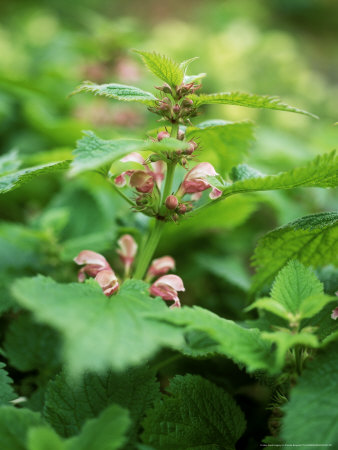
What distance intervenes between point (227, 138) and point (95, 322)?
0.53 meters

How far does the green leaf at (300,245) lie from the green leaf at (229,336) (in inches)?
9.4

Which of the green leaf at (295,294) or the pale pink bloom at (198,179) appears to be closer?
the green leaf at (295,294)

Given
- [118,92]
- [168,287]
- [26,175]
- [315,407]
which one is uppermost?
[118,92]

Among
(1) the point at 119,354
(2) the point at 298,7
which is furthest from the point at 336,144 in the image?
(2) the point at 298,7

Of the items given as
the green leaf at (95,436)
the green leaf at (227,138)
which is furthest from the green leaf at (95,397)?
the green leaf at (227,138)

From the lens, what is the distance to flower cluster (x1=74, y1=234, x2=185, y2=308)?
2.70ft

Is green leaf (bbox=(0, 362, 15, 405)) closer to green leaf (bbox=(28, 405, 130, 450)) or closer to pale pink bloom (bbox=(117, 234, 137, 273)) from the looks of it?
green leaf (bbox=(28, 405, 130, 450))

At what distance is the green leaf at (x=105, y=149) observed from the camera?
0.63 m

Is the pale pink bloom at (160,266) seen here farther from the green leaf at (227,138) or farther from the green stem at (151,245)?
the green leaf at (227,138)

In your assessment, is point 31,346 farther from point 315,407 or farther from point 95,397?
point 315,407

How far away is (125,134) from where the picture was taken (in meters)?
2.07

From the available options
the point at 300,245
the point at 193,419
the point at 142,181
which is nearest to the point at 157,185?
the point at 142,181

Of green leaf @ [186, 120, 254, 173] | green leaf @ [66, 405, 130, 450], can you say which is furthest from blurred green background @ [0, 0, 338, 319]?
green leaf @ [66, 405, 130, 450]

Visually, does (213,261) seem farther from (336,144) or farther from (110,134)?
(336,144)
